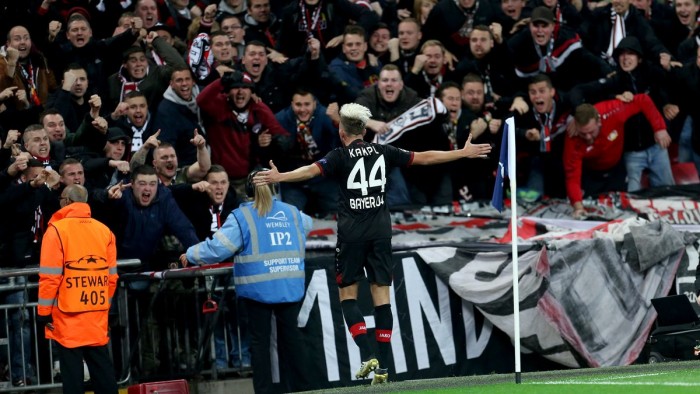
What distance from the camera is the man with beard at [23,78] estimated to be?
15266 millimetres

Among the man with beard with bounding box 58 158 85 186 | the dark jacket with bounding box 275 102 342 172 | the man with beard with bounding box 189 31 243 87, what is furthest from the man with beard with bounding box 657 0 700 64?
the man with beard with bounding box 58 158 85 186

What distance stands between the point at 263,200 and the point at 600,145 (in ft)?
21.2

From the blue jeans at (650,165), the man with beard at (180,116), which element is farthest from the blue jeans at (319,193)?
the blue jeans at (650,165)

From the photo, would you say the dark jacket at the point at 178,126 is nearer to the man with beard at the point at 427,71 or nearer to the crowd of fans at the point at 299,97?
the crowd of fans at the point at 299,97

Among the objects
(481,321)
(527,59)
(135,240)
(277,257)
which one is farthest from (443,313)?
(527,59)

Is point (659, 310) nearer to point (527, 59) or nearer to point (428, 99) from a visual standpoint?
point (428, 99)

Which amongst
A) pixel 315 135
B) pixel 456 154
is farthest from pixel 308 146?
pixel 456 154

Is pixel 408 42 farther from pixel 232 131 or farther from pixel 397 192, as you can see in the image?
pixel 232 131

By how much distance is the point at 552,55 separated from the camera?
61.3 ft

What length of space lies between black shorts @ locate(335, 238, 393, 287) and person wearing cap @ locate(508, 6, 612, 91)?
7008mm

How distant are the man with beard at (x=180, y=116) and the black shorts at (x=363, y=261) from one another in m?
4.40

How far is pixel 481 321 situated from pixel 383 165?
10.1 feet

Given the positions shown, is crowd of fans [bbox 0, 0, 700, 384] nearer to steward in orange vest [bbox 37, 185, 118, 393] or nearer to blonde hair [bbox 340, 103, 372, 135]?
steward in orange vest [bbox 37, 185, 118, 393]

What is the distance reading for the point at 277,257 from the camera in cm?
1317
